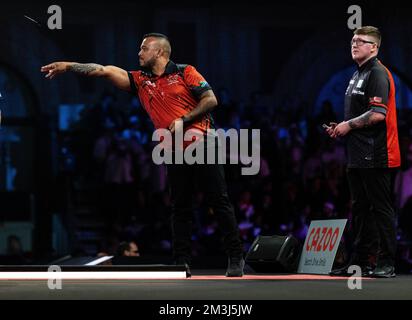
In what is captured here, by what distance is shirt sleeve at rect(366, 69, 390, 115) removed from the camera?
497 centimetres

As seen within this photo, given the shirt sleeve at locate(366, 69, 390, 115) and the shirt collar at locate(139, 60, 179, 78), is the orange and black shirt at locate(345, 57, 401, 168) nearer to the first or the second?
the shirt sleeve at locate(366, 69, 390, 115)

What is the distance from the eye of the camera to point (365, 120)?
196 inches

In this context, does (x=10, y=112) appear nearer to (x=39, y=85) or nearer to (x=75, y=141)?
(x=39, y=85)

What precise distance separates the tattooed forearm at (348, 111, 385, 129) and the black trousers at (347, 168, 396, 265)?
28 cm

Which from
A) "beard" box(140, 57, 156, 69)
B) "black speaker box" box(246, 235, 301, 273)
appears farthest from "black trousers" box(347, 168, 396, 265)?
"beard" box(140, 57, 156, 69)

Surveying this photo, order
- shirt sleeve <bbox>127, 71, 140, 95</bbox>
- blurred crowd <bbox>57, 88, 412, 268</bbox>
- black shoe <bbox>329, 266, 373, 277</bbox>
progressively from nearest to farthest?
1. black shoe <bbox>329, 266, 373, 277</bbox>
2. shirt sleeve <bbox>127, 71, 140, 95</bbox>
3. blurred crowd <bbox>57, 88, 412, 268</bbox>

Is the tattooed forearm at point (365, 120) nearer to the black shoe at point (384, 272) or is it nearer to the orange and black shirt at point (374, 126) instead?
the orange and black shirt at point (374, 126)

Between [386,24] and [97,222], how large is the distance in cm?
640

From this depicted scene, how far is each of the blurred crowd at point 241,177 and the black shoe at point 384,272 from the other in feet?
16.9

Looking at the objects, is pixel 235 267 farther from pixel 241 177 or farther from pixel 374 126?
pixel 241 177

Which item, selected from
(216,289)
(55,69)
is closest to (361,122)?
(216,289)

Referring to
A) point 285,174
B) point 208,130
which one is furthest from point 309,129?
point 208,130

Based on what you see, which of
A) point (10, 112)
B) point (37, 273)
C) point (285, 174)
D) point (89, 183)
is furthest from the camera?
point (10, 112)
